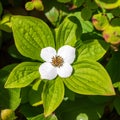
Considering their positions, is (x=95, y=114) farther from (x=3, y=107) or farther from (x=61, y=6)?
(x=61, y=6)

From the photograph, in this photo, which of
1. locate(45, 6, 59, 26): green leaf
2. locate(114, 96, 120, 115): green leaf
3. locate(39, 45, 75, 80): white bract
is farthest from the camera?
locate(45, 6, 59, 26): green leaf

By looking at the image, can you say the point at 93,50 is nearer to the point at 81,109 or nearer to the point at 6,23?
the point at 81,109

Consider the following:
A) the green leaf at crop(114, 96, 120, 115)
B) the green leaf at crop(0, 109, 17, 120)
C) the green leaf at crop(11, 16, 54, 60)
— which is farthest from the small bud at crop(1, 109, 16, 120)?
the green leaf at crop(114, 96, 120, 115)

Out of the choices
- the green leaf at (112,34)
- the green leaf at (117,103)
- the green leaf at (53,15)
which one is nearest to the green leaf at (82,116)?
the green leaf at (117,103)

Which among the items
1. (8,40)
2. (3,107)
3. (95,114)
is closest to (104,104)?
(95,114)

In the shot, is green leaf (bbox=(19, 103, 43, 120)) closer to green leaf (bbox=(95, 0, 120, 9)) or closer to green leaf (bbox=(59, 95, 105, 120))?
green leaf (bbox=(59, 95, 105, 120))

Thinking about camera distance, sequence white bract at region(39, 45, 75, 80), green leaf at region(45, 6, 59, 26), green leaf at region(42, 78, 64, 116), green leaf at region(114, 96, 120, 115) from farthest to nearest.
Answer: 1. green leaf at region(45, 6, 59, 26)
2. green leaf at region(114, 96, 120, 115)
3. white bract at region(39, 45, 75, 80)
4. green leaf at region(42, 78, 64, 116)

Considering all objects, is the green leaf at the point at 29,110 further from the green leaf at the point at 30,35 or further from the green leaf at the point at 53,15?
the green leaf at the point at 53,15
